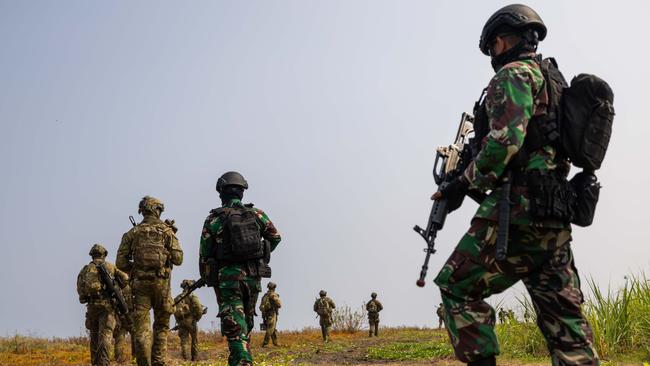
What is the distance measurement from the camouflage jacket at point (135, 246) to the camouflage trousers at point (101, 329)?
1882mm

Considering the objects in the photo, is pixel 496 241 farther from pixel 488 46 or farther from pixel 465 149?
pixel 488 46

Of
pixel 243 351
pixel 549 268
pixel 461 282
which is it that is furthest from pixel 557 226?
pixel 243 351

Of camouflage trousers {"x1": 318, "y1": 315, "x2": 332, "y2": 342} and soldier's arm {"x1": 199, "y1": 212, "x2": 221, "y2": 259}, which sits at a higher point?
soldier's arm {"x1": 199, "y1": 212, "x2": 221, "y2": 259}

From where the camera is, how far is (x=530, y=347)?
12.7 m

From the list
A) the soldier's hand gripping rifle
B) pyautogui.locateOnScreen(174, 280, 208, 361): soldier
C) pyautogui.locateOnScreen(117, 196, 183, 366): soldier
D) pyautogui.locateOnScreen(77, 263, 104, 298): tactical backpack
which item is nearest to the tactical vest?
Result: pyautogui.locateOnScreen(117, 196, 183, 366): soldier

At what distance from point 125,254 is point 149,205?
30.3 inches

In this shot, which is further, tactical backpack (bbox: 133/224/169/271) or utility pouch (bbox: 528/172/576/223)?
tactical backpack (bbox: 133/224/169/271)

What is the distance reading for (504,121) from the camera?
3908 mm

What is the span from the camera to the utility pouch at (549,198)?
389 centimetres

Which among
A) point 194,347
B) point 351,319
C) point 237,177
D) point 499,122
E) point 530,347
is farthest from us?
point 351,319

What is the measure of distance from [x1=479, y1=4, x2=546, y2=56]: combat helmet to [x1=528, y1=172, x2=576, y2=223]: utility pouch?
0.94 metres

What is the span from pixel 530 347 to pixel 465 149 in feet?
30.2

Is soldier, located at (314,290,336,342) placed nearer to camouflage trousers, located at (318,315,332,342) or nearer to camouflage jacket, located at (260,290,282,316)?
camouflage trousers, located at (318,315,332,342)

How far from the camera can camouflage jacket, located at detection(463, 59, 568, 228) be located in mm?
3887
